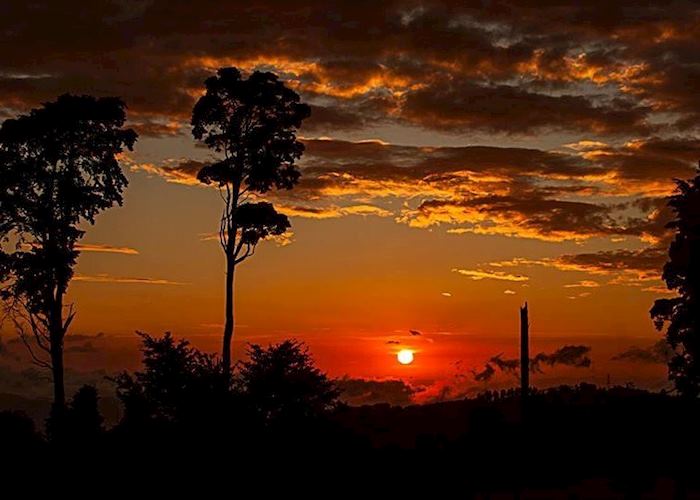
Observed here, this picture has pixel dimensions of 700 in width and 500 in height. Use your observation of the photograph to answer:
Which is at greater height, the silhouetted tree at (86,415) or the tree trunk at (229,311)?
the tree trunk at (229,311)

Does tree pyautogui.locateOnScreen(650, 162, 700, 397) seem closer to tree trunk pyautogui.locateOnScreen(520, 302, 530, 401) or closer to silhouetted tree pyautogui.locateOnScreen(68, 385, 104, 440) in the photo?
tree trunk pyautogui.locateOnScreen(520, 302, 530, 401)

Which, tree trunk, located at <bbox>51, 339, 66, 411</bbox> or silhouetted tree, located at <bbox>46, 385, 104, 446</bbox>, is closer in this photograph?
silhouetted tree, located at <bbox>46, 385, 104, 446</bbox>

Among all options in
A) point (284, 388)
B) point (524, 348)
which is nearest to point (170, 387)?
point (284, 388)

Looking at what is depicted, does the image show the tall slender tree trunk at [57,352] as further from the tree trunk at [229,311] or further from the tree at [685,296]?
the tree at [685,296]

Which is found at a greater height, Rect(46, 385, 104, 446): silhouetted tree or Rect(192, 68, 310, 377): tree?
Rect(192, 68, 310, 377): tree

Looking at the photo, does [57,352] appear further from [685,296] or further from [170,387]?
[685,296]

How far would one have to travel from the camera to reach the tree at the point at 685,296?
48719mm

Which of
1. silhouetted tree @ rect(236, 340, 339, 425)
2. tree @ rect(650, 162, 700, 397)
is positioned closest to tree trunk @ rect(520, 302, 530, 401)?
tree @ rect(650, 162, 700, 397)

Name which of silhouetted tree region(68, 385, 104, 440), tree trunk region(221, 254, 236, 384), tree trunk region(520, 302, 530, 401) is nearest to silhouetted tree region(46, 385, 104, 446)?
silhouetted tree region(68, 385, 104, 440)

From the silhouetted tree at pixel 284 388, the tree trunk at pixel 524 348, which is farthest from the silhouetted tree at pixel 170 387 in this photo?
the tree trunk at pixel 524 348

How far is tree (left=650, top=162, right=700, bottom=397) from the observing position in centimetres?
4872

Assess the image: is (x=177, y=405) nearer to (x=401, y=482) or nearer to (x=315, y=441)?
(x=315, y=441)

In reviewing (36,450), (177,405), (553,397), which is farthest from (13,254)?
(553,397)

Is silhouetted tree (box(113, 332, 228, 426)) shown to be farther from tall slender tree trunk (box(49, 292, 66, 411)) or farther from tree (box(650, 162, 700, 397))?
tree (box(650, 162, 700, 397))
